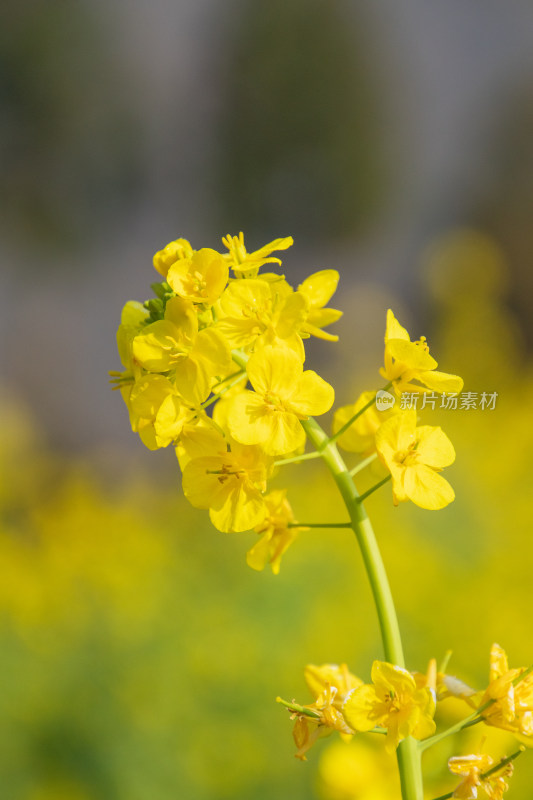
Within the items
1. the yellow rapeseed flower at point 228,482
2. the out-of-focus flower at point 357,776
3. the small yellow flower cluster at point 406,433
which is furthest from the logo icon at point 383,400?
the out-of-focus flower at point 357,776

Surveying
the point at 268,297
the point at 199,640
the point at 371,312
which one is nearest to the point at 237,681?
the point at 199,640

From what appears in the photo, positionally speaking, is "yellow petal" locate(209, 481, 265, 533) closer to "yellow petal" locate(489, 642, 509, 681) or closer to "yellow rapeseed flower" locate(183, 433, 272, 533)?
"yellow rapeseed flower" locate(183, 433, 272, 533)

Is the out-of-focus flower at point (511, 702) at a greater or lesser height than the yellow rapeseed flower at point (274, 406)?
lesser

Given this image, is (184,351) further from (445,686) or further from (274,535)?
(445,686)

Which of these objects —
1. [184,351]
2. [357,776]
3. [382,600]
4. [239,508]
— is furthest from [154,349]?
[357,776]

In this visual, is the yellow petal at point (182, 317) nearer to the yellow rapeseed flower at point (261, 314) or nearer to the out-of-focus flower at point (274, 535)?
the yellow rapeseed flower at point (261, 314)

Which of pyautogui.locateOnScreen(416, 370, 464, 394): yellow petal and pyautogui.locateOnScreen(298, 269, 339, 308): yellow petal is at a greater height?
pyautogui.locateOnScreen(298, 269, 339, 308): yellow petal

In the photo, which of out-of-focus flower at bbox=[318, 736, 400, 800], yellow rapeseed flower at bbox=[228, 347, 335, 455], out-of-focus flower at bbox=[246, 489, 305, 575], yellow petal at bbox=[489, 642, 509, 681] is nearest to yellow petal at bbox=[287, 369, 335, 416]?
yellow rapeseed flower at bbox=[228, 347, 335, 455]

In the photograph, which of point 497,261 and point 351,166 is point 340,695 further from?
point 351,166
